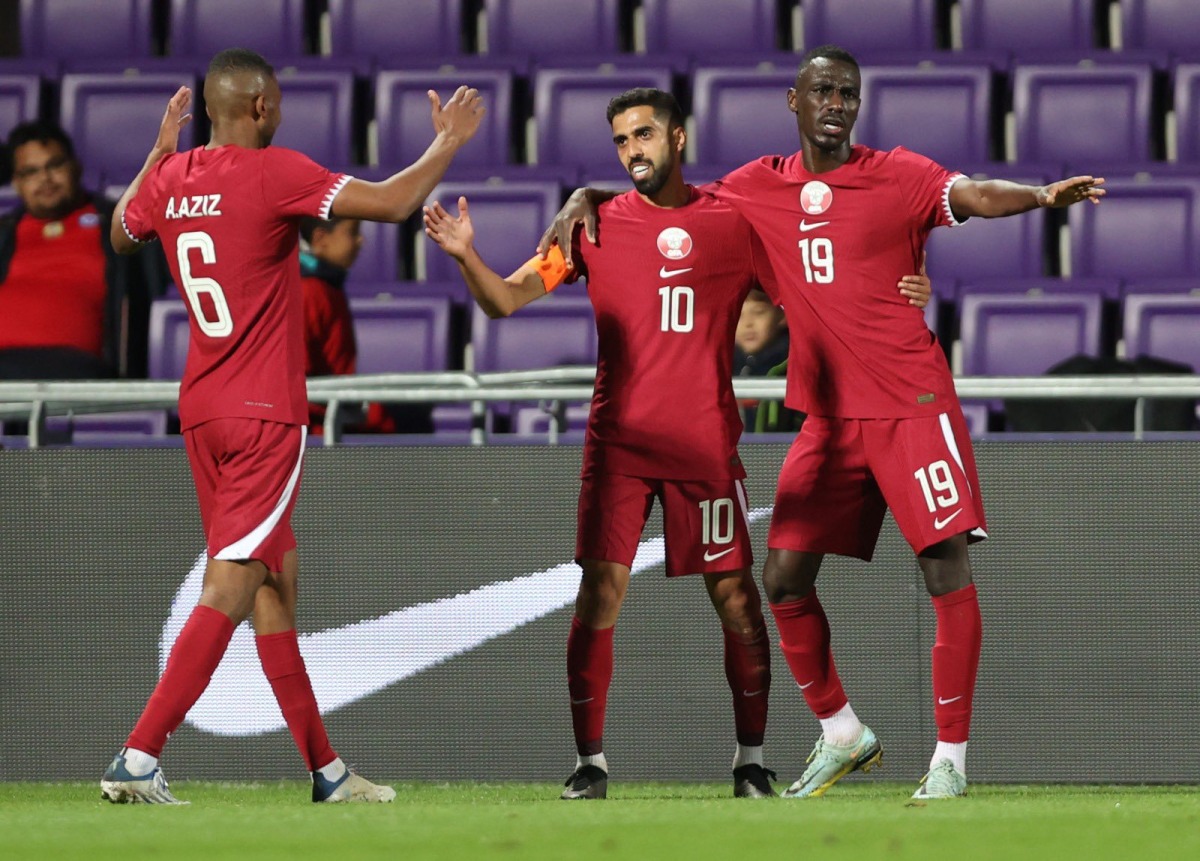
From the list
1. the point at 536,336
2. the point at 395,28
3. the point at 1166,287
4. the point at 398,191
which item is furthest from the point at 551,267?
the point at 395,28

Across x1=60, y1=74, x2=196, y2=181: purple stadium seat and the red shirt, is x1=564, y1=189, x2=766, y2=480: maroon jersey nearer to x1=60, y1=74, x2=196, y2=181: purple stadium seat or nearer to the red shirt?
the red shirt

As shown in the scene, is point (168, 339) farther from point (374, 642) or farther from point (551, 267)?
point (551, 267)

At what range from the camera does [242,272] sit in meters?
4.64

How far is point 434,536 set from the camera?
5.89m

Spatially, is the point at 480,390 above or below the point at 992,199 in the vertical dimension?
below

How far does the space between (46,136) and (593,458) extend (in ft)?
12.6

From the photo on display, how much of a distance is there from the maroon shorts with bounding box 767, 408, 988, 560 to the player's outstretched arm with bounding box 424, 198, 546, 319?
856mm

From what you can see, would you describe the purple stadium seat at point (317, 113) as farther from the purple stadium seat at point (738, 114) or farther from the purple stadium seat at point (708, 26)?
the purple stadium seat at point (738, 114)

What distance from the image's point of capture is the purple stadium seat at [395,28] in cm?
962

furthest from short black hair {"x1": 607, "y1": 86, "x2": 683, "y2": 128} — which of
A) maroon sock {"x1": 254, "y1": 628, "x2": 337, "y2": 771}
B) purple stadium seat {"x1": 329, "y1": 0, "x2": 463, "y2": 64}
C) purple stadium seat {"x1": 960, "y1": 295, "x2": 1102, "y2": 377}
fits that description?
purple stadium seat {"x1": 329, "y1": 0, "x2": 463, "y2": 64}

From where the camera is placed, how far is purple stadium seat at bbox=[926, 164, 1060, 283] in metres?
8.29

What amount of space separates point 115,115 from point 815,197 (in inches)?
212

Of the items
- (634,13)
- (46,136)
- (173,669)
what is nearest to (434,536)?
(173,669)

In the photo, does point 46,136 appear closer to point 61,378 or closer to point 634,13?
point 61,378
